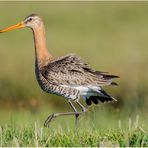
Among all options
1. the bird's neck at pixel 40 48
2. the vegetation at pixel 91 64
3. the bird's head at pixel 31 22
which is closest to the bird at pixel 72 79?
the bird's neck at pixel 40 48

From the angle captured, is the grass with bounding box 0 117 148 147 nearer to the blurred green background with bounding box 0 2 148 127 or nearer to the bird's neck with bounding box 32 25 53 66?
the blurred green background with bounding box 0 2 148 127

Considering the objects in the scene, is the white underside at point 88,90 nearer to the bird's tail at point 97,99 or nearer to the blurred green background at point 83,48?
the bird's tail at point 97,99

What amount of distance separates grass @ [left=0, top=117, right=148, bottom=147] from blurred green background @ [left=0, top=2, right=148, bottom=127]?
6.05 ft

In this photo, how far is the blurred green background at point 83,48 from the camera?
12812mm

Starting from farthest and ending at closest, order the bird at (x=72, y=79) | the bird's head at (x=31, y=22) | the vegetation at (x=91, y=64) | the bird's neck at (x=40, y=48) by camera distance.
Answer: the bird's head at (x=31, y=22), the bird's neck at (x=40, y=48), the bird at (x=72, y=79), the vegetation at (x=91, y=64)

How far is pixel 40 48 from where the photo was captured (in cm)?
926

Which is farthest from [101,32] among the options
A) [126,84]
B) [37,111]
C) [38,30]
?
[38,30]

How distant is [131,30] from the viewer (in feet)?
66.5

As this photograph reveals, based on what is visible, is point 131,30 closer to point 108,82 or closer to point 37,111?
point 37,111

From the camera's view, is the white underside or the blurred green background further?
the blurred green background

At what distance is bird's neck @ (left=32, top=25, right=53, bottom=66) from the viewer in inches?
358

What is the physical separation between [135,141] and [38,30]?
325 centimetres

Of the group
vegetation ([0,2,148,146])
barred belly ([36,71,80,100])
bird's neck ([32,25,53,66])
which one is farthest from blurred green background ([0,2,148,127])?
bird's neck ([32,25,53,66])

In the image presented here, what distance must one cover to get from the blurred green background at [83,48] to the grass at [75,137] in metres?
1.84
